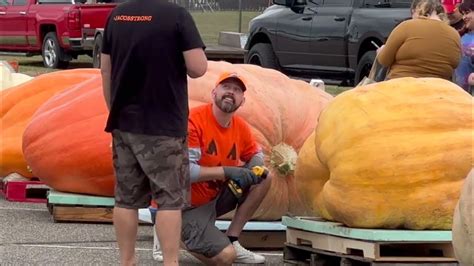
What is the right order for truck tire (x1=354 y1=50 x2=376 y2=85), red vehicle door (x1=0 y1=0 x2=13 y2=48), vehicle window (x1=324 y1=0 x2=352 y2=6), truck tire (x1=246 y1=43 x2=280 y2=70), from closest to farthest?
1. truck tire (x1=354 y1=50 x2=376 y2=85)
2. vehicle window (x1=324 y1=0 x2=352 y2=6)
3. truck tire (x1=246 y1=43 x2=280 y2=70)
4. red vehicle door (x1=0 y1=0 x2=13 y2=48)

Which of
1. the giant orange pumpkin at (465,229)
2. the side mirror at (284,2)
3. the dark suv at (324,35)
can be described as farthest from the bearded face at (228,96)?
the side mirror at (284,2)

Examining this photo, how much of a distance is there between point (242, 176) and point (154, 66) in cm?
100

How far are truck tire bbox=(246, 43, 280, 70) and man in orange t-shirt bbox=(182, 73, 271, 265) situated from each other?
10.7 m

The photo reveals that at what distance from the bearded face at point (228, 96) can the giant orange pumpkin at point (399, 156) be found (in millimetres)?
544

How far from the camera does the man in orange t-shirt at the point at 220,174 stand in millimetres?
6926

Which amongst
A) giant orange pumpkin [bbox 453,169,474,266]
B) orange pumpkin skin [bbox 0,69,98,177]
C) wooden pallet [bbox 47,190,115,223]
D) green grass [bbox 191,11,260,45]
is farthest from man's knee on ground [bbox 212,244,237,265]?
green grass [bbox 191,11,260,45]

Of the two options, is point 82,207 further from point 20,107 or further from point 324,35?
point 324,35

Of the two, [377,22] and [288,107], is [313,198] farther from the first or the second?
[377,22]

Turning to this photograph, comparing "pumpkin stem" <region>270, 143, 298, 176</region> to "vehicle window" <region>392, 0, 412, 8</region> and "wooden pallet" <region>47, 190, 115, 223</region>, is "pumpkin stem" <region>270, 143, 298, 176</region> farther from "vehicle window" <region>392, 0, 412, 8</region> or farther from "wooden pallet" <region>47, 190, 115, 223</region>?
"vehicle window" <region>392, 0, 412, 8</region>

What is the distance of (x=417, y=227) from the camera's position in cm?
648

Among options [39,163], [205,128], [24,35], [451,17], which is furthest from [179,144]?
[24,35]

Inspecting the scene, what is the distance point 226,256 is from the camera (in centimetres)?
689

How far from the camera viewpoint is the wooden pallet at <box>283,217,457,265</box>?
21.0 ft

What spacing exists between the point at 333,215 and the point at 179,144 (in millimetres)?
987
